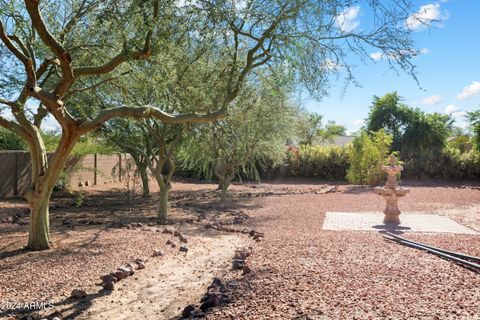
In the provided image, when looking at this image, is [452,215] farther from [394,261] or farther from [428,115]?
[428,115]

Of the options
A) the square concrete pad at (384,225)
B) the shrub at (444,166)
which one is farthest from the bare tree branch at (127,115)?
the shrub at (444,166)

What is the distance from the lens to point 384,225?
388 inches

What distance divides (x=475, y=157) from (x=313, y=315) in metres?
22.7

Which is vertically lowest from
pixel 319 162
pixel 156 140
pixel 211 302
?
pixel 211 302

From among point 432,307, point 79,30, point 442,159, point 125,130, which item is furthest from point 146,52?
point 442,159

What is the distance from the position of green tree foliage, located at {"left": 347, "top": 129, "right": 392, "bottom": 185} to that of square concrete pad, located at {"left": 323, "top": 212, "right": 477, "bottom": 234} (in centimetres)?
933

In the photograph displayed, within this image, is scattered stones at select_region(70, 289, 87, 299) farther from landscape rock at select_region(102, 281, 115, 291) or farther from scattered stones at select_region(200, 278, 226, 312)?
scattered stones at select_region(200, 278, 226, 312)

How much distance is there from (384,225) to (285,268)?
5.05m

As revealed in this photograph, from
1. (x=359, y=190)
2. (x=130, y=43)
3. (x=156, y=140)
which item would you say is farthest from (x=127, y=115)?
(x=359, y=190)

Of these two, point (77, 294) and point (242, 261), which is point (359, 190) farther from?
point (77, 294)

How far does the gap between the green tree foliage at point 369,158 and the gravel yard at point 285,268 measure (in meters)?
9.24

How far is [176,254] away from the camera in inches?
278

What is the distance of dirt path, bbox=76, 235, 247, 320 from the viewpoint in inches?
181

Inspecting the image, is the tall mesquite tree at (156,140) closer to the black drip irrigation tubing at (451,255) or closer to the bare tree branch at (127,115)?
the bare tree branch at (127,115)
